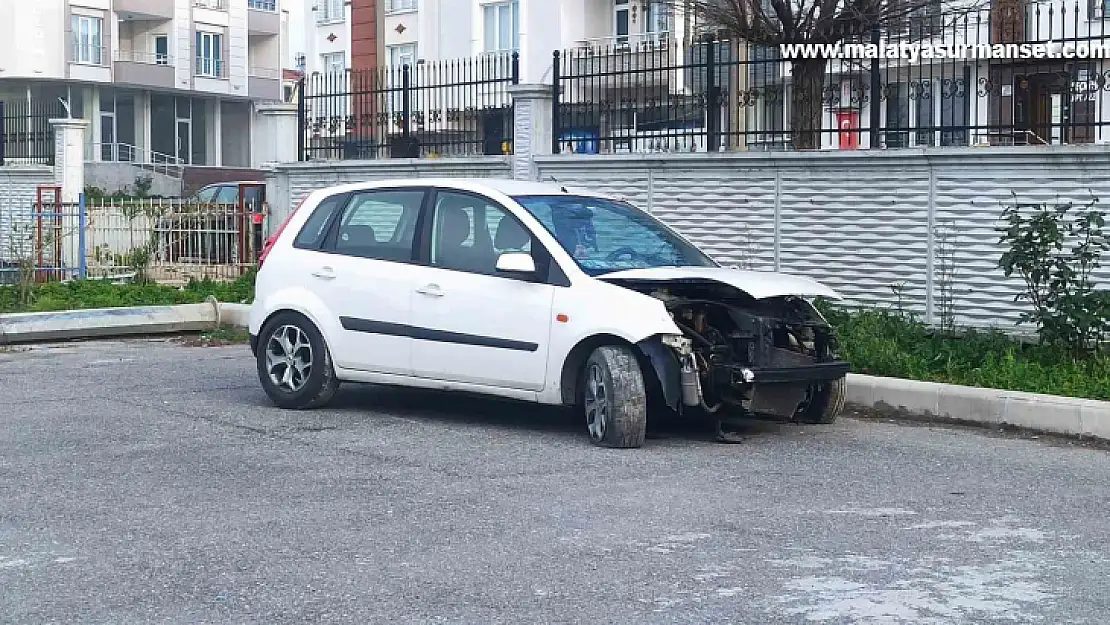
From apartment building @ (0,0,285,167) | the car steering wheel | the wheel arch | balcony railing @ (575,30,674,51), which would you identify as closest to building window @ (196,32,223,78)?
apartment building @ (0,0,285,167)

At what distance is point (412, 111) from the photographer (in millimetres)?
18344

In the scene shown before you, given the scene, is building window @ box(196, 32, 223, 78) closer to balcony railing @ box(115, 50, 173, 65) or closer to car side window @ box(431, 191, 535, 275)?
balcony railing @ box(115, 50, 173, 65)

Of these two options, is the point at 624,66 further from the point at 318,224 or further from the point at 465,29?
the point at 465,29

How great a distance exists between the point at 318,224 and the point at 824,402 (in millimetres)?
3820

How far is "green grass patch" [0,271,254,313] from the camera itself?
57.4ft

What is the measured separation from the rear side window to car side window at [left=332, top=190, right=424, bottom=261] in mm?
119

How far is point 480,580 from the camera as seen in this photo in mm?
6039

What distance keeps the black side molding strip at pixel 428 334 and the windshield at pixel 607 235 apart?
678 millimetres

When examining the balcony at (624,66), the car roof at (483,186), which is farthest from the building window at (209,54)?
the car roof at (483,186)

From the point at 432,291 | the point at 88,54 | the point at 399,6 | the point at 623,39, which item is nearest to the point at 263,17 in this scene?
the point at 88,54

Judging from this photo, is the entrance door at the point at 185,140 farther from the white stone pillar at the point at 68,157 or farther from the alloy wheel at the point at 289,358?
the alloy wheel at the point at 289,358

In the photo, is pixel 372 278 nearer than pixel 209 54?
Yes

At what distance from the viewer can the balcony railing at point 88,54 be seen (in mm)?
61000

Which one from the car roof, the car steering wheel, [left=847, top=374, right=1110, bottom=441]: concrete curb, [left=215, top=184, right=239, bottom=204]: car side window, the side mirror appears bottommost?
[left=847, top=374, right=1110, bottom=441]: concrete curb
